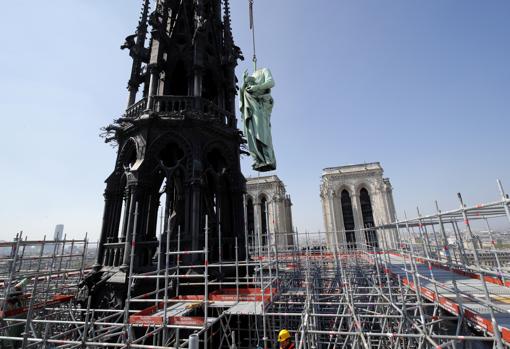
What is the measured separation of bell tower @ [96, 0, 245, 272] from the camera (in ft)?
38.0

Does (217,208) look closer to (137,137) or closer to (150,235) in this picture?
(150,235)

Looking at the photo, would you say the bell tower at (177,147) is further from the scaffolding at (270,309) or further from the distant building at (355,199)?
the distant building at (355,199)

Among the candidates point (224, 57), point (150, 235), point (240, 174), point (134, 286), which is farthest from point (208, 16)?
point (134, 286)

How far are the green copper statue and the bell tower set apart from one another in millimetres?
3569

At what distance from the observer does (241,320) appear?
419 inches

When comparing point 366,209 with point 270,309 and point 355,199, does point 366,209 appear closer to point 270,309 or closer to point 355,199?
point 355,199

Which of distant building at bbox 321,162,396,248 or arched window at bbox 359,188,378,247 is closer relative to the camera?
distant building at bbox 321,162,396,248

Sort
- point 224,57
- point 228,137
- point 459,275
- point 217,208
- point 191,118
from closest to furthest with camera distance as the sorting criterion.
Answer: point 459,275
point 191,118
point 217,208
point 228,137
point 224,57

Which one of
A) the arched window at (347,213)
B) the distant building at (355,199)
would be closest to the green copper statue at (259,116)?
the distant building at (355,199)

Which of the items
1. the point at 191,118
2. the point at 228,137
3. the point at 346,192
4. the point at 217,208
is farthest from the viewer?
the point at 346,192

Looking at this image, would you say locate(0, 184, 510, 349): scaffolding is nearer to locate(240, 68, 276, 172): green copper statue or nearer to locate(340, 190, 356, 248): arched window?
locate(240, 68, 276, 172): green copper statue

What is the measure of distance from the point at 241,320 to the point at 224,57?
15767 mm

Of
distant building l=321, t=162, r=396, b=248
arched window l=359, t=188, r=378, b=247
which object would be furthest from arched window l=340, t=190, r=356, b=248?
arched window l=359, t=188, r=378, b=247

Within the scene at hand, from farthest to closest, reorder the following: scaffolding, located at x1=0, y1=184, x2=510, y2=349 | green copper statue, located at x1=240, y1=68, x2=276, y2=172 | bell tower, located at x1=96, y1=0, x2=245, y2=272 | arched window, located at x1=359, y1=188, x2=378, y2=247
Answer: arched window, located at x1=359, y1=188, x2=378, y2=247, bell tower, located at x1=96, y1=0, x2=245, y2=272, green copper statue, located at x1=240, y1=68, x2=276, y2=172, scaffolding, located at x1=0, y1=184, x2=510, y2=349
